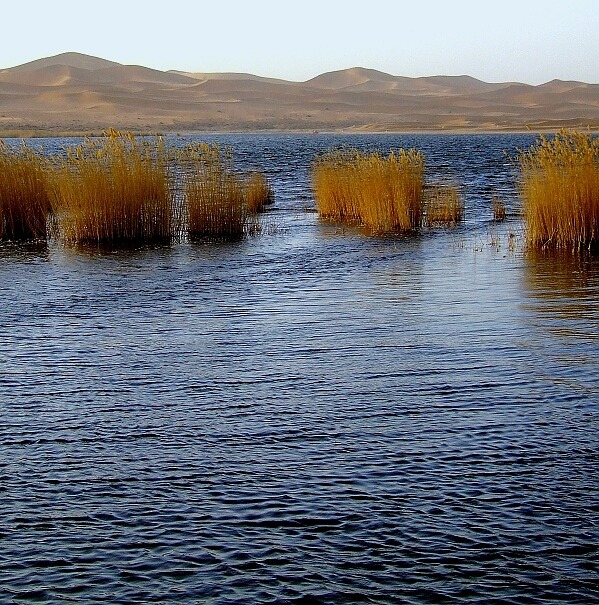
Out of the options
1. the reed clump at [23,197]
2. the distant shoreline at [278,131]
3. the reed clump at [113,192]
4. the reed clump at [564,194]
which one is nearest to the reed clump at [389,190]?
the reed clump at [564,194]

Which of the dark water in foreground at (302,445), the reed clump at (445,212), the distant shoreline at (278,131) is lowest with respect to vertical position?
the dark water in foreground at (302,445)

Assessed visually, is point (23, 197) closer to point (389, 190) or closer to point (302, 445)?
point (389, 190)

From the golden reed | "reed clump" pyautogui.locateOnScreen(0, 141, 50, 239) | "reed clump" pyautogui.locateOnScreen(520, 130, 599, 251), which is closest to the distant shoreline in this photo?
"reed clump" pyautogui.locateOnScreen(0, 141, 50, 239)

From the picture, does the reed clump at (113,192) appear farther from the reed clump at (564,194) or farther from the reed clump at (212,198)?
the reed clump at (564,194)

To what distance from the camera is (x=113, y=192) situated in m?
18.9

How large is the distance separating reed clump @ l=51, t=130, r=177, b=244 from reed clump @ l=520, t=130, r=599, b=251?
7086 millimetres

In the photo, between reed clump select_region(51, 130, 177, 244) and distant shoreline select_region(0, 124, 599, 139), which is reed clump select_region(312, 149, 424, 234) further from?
distant shoreline select_region(0, 124, 599, 139)

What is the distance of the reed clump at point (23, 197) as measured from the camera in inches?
768

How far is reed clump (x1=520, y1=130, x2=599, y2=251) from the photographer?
55.3ft

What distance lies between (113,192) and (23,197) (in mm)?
2309

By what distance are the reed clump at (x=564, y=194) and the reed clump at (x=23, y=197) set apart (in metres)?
9.56

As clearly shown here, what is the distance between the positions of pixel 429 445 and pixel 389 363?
2.43 m

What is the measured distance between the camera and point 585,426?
25.1 ft

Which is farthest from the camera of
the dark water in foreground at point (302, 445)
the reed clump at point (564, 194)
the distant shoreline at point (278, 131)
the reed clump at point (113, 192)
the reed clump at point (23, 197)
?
the distant shoreline at point (278, 131)
